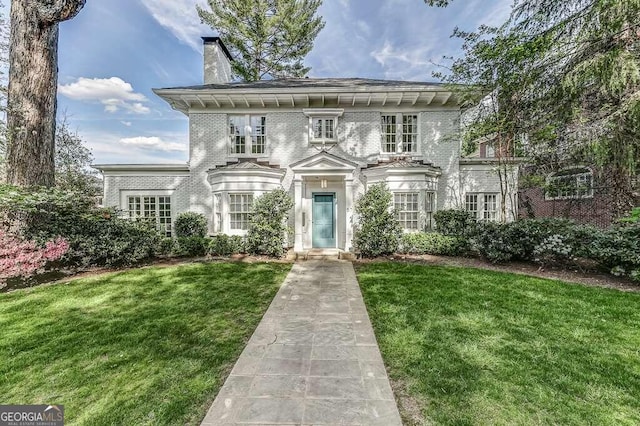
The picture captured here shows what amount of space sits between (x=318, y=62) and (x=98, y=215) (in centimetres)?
1736

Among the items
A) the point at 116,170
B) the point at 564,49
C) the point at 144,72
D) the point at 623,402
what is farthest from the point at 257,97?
the point at 623,402

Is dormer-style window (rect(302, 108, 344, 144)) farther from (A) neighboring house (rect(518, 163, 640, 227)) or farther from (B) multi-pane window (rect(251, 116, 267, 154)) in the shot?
(A) neighboring house (rect(518, 163, 640, 227))

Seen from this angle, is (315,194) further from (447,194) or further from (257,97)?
(447,194)

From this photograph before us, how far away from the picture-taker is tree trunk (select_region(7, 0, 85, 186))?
6.95 metres

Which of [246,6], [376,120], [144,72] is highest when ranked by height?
[246,6]

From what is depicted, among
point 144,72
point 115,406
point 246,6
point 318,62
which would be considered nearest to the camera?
point 115,406

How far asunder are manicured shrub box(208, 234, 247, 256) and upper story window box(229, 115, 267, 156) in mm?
3560

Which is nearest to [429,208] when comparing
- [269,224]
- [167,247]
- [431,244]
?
[431,244]

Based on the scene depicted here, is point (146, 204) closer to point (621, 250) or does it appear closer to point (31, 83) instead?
point (31, 83)

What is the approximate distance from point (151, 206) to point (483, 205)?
13.3 m

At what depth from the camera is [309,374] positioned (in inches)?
118

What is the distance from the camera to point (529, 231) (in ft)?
25.3

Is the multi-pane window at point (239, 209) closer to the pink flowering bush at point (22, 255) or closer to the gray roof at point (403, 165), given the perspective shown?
the pink flowering bush at point (22, 255)

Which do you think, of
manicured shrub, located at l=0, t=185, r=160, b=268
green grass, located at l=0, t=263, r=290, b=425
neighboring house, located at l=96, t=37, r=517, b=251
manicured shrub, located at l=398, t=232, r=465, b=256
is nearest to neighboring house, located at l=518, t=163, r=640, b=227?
neighboring house, located at l=96, t=37, r=517, b=251
